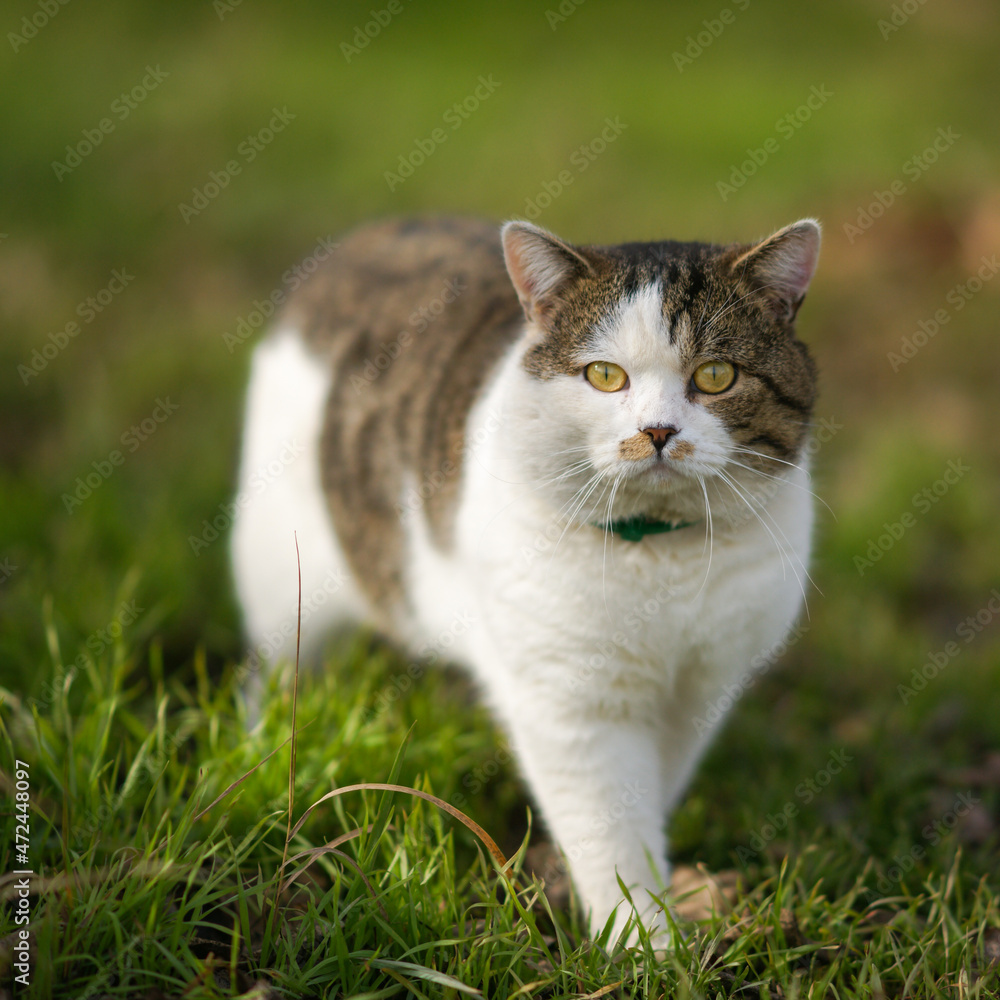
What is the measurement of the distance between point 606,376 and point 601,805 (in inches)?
39.4

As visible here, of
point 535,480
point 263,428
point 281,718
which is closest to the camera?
point 535,480

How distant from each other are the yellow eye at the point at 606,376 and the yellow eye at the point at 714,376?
160 mm

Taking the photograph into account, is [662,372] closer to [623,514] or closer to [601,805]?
[623,514]

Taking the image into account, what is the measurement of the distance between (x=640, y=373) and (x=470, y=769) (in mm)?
1380

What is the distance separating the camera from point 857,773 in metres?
2.70

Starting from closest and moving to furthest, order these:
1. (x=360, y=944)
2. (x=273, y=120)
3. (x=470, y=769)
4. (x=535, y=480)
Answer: (x=360, y=944) → (x=535, y=480) → (x=470, y=769) → (x=273, y=120)

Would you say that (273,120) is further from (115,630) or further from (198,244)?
(115,630)

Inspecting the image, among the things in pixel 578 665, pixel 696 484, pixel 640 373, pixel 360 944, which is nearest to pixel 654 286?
pixel 640 373

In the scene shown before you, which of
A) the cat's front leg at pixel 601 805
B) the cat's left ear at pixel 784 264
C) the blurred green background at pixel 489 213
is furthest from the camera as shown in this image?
the blurred green background at pixel 489 213

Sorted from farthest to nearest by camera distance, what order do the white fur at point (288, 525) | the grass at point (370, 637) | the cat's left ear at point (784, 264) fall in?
1. the white fur at point (288, 525)
2. the cat's left ear at point (784, 264)
3. the grass at point (370, 637)

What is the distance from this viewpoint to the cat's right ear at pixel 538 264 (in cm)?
195

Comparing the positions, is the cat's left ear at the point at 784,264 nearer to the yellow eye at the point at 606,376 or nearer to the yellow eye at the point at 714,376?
the yellow eye at the point at 714,376

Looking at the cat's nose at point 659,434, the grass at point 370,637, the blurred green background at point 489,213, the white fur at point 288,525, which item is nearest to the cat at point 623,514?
the cat's nose at point 659,434

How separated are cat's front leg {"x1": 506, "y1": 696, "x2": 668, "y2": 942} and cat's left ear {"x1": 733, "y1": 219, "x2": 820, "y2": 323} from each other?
1.05 m
